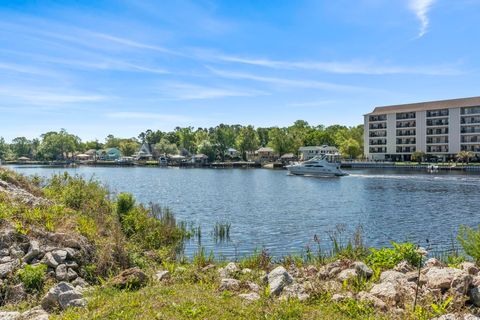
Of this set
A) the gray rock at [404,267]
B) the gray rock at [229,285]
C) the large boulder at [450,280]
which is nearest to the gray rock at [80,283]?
the gray rock at [229,285]

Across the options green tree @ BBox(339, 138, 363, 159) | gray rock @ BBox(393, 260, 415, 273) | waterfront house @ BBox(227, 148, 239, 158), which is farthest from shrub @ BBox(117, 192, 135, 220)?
waterfront house @ BBox(227, 148, 239, 158)

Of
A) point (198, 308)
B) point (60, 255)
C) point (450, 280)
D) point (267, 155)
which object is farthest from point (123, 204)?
point (267, 155)

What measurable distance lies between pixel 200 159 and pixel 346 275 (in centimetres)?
13797

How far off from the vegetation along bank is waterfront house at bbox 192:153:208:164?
13128 centimetres

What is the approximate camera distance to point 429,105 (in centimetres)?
11700

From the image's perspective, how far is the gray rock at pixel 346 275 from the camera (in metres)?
10.3

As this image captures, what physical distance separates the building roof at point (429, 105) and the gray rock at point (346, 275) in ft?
377

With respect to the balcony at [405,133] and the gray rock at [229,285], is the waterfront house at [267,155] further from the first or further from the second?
the gray rock at [229,285]

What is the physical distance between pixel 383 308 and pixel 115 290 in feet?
20.8

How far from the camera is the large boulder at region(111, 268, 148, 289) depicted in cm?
984

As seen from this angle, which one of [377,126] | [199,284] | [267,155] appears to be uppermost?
[377,126]

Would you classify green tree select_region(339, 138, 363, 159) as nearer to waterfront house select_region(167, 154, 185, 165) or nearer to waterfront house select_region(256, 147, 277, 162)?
waterfront house select_region(256, 147, 277, 162)

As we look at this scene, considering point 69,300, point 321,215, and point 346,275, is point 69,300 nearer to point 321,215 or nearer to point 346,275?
point 346,275

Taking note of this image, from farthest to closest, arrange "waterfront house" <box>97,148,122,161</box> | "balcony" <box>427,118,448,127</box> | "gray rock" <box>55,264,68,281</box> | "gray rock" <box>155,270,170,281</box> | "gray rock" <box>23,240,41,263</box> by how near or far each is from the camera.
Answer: "waterfront house" <box>97,148,122,161</box> < "balcony" <box>427,118,448,127</box> < "gray rock" <box>155,270,170,281</box> < "gray rock" <box>23,240,41,263</box> < "gray rock" <box>55,264,68,281</box>
